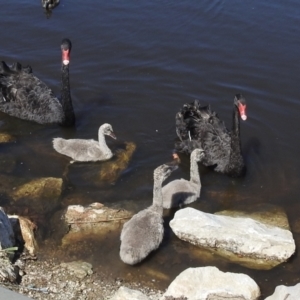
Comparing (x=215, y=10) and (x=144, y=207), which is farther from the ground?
(x=215, y=10)

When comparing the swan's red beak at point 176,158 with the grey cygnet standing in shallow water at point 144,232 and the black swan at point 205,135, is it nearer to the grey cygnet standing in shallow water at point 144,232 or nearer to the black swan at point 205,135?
the black swan at point 205,135

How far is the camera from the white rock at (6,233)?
227 inches

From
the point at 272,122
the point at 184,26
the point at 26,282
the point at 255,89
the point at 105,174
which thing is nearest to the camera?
the point at 26,282

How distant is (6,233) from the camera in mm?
5879

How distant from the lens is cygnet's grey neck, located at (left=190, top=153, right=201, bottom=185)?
23.7 ft

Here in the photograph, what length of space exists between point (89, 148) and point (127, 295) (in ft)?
9.04

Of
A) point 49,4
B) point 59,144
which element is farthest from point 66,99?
point 49,4

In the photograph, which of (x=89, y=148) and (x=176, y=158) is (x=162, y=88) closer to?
(x=176, y=158)

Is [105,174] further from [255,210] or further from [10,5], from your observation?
[10,5]

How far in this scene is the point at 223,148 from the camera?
7.99 m

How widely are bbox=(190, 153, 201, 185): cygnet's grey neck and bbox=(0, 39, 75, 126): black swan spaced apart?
2.07 meters

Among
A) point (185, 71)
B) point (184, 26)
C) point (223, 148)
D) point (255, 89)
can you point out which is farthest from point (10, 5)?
point (223, 148)

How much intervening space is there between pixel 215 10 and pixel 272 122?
3.97 m

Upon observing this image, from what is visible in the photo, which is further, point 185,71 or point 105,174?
point 185,71
